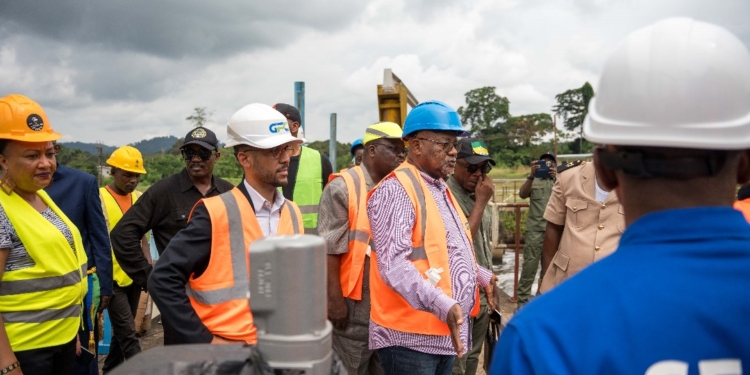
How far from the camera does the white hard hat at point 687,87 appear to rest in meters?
0.92

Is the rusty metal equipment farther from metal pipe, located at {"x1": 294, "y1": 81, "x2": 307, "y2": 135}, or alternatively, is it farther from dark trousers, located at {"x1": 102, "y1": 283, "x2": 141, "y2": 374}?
dark trousers, located at {"x1": 102, "y1": 283, "x2": 141, "y2": 374}

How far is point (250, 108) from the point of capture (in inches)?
100

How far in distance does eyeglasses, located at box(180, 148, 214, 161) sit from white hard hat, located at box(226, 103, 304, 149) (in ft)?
4.93

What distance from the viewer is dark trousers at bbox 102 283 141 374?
178 inches

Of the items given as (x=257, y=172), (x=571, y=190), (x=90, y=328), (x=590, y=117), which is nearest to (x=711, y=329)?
(x=590, y=117)

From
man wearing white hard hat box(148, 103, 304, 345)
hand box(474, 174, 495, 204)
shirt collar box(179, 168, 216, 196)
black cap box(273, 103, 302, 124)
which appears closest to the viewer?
man wearing white hard hat box(148, 103, 304, 345)

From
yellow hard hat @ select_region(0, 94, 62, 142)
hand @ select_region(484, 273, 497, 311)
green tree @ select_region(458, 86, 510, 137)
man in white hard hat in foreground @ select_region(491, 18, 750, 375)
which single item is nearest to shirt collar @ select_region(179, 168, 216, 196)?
yellow hard hat @ select_region(0, 94, 62, 142)

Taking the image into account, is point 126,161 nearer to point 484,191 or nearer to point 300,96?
point 300,96

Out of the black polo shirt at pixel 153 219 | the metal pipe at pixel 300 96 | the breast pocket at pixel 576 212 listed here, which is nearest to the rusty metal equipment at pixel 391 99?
the metal pipe at pixel 300 96

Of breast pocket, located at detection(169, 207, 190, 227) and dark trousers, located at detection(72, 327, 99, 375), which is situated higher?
breast pocket, located at detection(169, 207, 190, 227)

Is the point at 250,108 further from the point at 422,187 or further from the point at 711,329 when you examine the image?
the point at 711,329

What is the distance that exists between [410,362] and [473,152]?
2.24 m

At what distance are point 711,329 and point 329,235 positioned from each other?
2.63 m

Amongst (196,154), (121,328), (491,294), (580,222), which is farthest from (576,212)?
(121,328)
